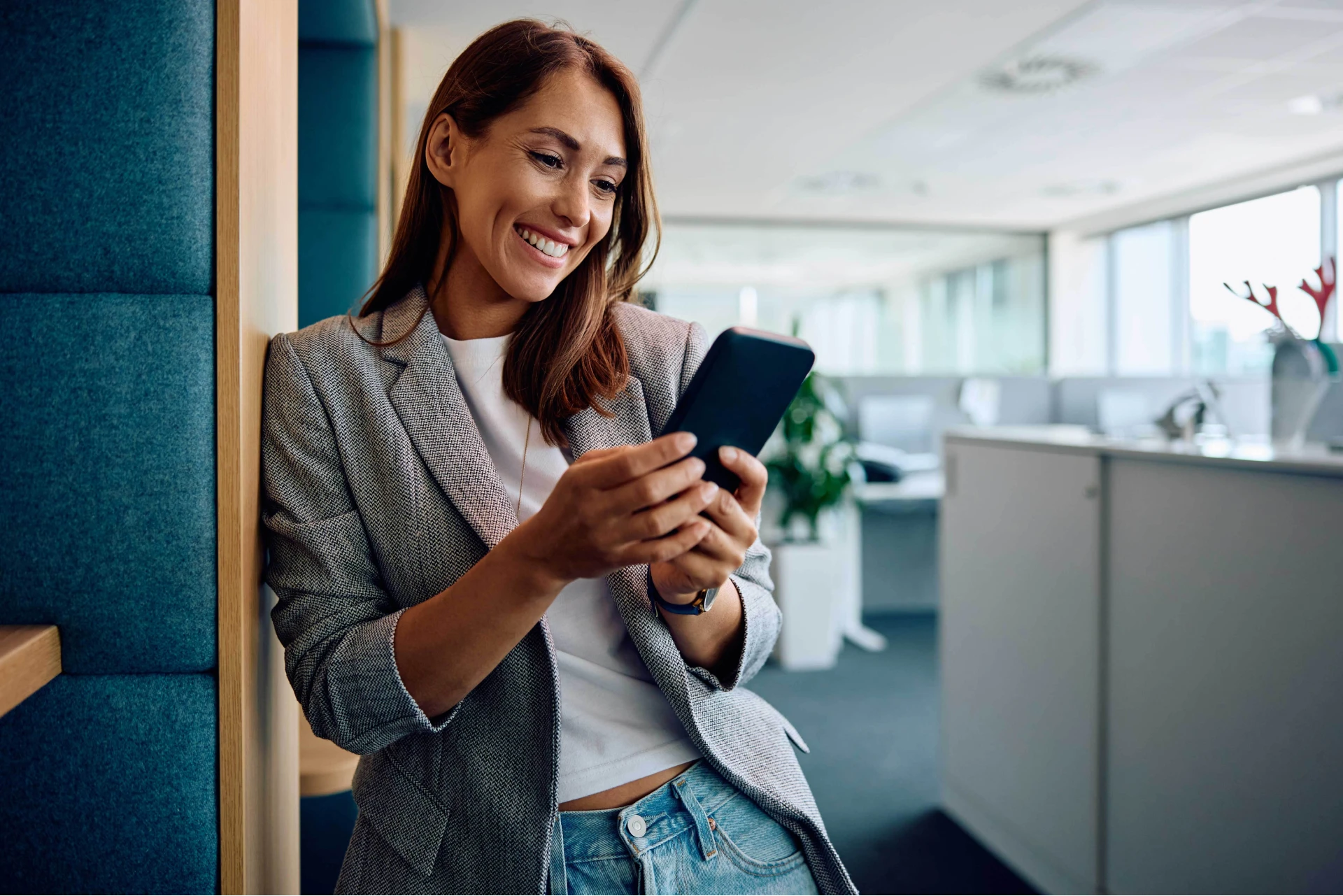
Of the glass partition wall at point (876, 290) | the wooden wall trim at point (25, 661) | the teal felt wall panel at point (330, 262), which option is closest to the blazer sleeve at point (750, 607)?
the wooden wall trim at point (25, 661)

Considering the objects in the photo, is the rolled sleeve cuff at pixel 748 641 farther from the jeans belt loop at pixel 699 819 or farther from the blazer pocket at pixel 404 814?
the blazer pocket at pixel 404 814

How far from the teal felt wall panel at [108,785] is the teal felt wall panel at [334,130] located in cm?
190

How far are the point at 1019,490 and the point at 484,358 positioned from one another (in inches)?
61.5

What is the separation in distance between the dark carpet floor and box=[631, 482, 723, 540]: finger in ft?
3.75

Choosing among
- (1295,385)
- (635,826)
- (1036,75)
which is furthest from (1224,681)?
(1036,75)

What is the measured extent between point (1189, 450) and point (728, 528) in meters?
1.27

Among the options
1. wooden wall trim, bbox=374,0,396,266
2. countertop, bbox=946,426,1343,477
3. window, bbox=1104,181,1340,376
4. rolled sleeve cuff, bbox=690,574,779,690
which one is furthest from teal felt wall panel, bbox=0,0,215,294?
window, bbox=1104,181,1340,376

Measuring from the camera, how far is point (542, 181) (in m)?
0.84

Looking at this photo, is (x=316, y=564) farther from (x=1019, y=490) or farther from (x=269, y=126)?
(x=1019, y=490)

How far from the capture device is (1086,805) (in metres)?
1.83

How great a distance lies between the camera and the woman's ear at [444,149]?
893 millimetres

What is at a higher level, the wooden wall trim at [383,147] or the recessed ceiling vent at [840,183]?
the recessed ceiling vent at [840,183]

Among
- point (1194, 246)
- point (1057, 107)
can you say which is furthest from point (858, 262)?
point (1057, 107)

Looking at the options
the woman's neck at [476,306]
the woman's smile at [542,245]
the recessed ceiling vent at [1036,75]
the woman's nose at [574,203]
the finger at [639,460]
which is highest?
the recessed ceiling vent at [1036,75]
